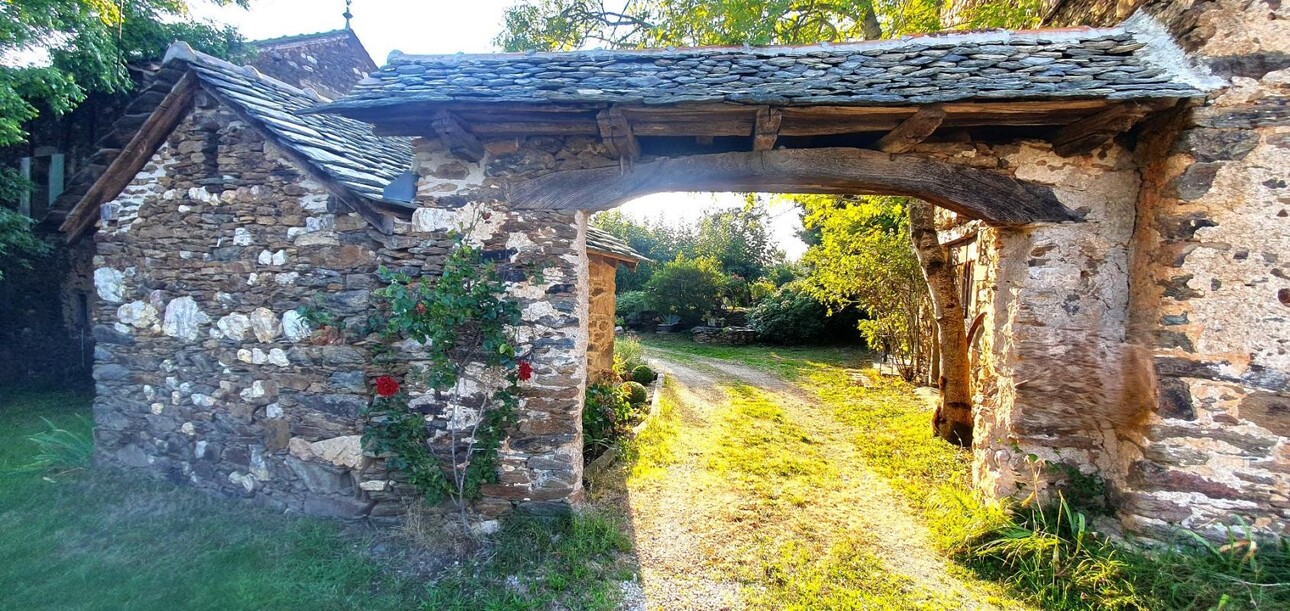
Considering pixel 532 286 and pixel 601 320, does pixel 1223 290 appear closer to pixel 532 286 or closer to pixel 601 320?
pixel 532 286

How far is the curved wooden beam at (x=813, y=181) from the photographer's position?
3.50m

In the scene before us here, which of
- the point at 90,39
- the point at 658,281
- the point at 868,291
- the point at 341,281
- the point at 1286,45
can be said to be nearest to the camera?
the point at 1286,45

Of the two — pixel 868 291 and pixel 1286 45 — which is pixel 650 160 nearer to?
pixel 1286 45

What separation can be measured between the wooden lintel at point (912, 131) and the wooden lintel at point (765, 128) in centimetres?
79

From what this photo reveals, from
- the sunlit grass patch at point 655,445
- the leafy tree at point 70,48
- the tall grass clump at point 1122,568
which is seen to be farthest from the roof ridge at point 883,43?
the leafy tree at point 70,48

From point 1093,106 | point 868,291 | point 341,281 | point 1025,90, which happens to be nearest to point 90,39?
point 341,281

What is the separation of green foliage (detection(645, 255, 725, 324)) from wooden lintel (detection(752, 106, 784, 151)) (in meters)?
14.8

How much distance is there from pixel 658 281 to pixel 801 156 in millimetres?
15019

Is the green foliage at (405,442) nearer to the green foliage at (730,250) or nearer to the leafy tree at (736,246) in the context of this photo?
the green foliage at (730,250)

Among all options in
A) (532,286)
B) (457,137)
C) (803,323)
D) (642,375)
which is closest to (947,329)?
(642,375)

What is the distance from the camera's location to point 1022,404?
3662mm

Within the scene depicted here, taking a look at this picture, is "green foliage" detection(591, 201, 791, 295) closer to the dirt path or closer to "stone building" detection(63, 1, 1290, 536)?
the dirt path

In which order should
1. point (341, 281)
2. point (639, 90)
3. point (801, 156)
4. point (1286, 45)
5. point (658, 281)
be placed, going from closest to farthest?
point (1286, 45) → point (639, 90) → point (801, 156) → point (341, 281) → point (658, 281)

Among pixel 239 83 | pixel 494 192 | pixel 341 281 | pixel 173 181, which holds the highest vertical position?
pixel 239 83
